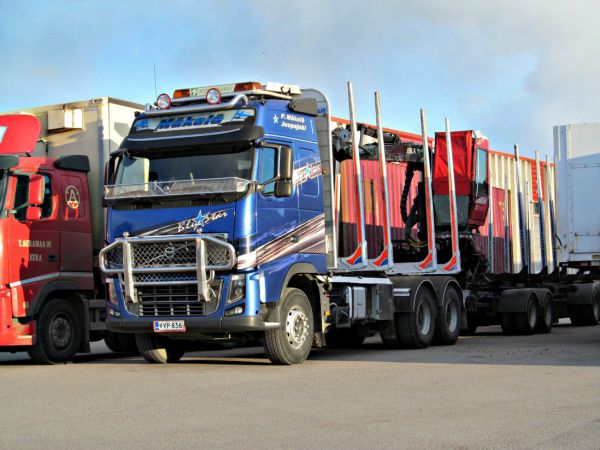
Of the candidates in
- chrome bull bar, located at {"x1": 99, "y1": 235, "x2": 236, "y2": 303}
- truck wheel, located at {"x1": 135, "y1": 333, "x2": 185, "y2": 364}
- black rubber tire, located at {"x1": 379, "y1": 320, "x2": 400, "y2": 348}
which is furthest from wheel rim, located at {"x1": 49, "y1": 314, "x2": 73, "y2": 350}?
black rubber tire, located at {"x1": 379, "y1": 320, "x2": 400, "y2": 348}

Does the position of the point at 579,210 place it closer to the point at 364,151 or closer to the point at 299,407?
the point at 364,151

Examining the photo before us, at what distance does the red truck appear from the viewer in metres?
13.2

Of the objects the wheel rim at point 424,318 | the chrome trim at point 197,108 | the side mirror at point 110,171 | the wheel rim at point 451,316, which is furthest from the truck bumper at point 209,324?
the wheel rim at point 451,316

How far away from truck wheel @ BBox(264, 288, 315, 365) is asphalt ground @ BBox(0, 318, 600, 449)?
229 millimetres

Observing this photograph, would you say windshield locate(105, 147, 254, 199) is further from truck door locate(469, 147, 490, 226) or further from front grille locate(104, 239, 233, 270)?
truck door locate(469, 147, 490, 226)

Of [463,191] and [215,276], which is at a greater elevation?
[463,191]

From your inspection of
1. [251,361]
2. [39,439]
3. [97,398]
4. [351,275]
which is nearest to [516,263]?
[351,275]

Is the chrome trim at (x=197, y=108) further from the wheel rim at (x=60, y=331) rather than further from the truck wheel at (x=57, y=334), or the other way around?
the wheel rim at (x=60, y=331)

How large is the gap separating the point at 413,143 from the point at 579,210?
3.30 m

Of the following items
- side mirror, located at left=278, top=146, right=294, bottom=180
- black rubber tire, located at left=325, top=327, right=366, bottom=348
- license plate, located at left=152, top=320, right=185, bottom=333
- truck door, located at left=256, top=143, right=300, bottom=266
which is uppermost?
side mirror, located at left=278, top=146, right=294, bottom=180

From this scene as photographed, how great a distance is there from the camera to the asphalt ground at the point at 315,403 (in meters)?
7.02

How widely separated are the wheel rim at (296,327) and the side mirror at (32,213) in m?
3.81

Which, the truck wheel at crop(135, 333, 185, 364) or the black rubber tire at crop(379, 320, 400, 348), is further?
the black rubber tire at crop(379, 320, 400, 348)

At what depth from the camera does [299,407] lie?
8.62 metres
